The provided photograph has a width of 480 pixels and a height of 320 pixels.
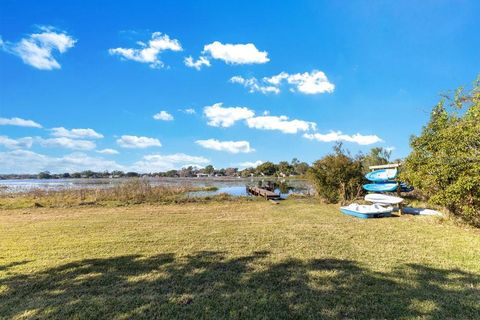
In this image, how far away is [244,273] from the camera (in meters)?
4.07

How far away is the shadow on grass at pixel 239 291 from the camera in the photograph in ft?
9.60

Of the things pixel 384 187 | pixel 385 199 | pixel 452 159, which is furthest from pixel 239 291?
pixel 384 187

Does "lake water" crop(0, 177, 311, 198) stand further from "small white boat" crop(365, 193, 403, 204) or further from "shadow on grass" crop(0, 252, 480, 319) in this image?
"shadow on grass" crop(0, 252, 480, 319)

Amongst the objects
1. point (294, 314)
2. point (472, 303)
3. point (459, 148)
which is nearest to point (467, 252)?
point (472, 303)

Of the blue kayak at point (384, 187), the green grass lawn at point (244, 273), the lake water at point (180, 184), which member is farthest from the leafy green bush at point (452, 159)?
the lake water at point (180, 184)

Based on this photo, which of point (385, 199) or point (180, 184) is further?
point (180, 184)

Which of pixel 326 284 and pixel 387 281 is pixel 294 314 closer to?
pixel 326 284

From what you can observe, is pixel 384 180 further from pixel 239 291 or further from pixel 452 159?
pixel 239 291

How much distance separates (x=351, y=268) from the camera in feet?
13.8

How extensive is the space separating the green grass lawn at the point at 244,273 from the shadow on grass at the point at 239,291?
0.01m

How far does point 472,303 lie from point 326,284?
1.62 m

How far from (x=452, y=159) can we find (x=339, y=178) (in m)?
7.06

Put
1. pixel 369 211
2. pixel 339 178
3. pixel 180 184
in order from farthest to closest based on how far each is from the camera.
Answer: pixel 180 184 → pixel 339 178 → pixel 369 211

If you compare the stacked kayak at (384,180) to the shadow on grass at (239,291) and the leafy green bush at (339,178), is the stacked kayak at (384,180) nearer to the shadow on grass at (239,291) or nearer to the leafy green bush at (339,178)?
the leafy green bush at (339,178)
